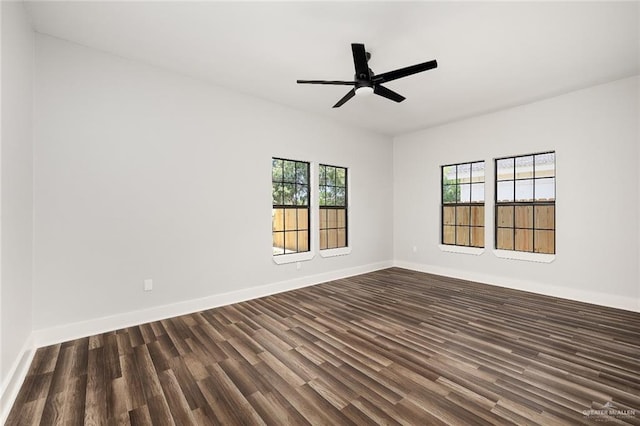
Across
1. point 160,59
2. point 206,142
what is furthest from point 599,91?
point 160,59

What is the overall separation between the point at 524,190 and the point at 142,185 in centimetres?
586

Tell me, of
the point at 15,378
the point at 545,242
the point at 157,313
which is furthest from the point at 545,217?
the point at 15,378

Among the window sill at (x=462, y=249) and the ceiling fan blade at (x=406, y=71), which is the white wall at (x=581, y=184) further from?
the ceiling fan blade at (x=406, y=71)

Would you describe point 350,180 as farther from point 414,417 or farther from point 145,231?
point 414,417

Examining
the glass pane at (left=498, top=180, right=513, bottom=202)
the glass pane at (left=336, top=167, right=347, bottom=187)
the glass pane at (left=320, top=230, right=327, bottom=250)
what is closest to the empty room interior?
the glass pane at (left=498, top=180, right=513, bottom=202)

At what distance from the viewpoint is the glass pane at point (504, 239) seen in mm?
5051

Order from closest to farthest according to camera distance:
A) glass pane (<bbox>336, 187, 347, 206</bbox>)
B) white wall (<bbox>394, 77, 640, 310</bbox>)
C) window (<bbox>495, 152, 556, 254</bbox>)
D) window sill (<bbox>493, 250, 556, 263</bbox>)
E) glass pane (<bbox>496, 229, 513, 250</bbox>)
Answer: white wall (<bbox>394, 77, 640, 310</bbox>) < window sill (<bbox>493, 250, 556, 263</bbox>) < window (<bbox>495, 152, 556, 254</bbox>) < glass pane (<bbox>496, 229, 513, 250</bbox>) < glass pane (<bbox>336, 187, 347, 206</bbox>)

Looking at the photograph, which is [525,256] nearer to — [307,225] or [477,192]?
[477,192]

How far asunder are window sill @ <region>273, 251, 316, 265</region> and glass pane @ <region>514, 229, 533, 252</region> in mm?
3602

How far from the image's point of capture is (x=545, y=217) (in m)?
4.67

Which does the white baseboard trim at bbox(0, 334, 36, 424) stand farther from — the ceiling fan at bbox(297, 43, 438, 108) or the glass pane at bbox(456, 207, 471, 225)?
the glass pane at bbox(456, 207, 471, 225)

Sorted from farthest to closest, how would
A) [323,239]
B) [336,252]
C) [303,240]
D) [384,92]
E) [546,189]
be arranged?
[336,252] < [323,239] < [303,240] < [546,189] < [384,92]

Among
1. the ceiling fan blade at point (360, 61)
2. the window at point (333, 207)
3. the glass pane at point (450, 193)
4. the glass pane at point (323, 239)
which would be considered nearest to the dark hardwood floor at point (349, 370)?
the glass pane at point (323, 239)

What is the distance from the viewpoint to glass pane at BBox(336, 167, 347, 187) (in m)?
5.80
